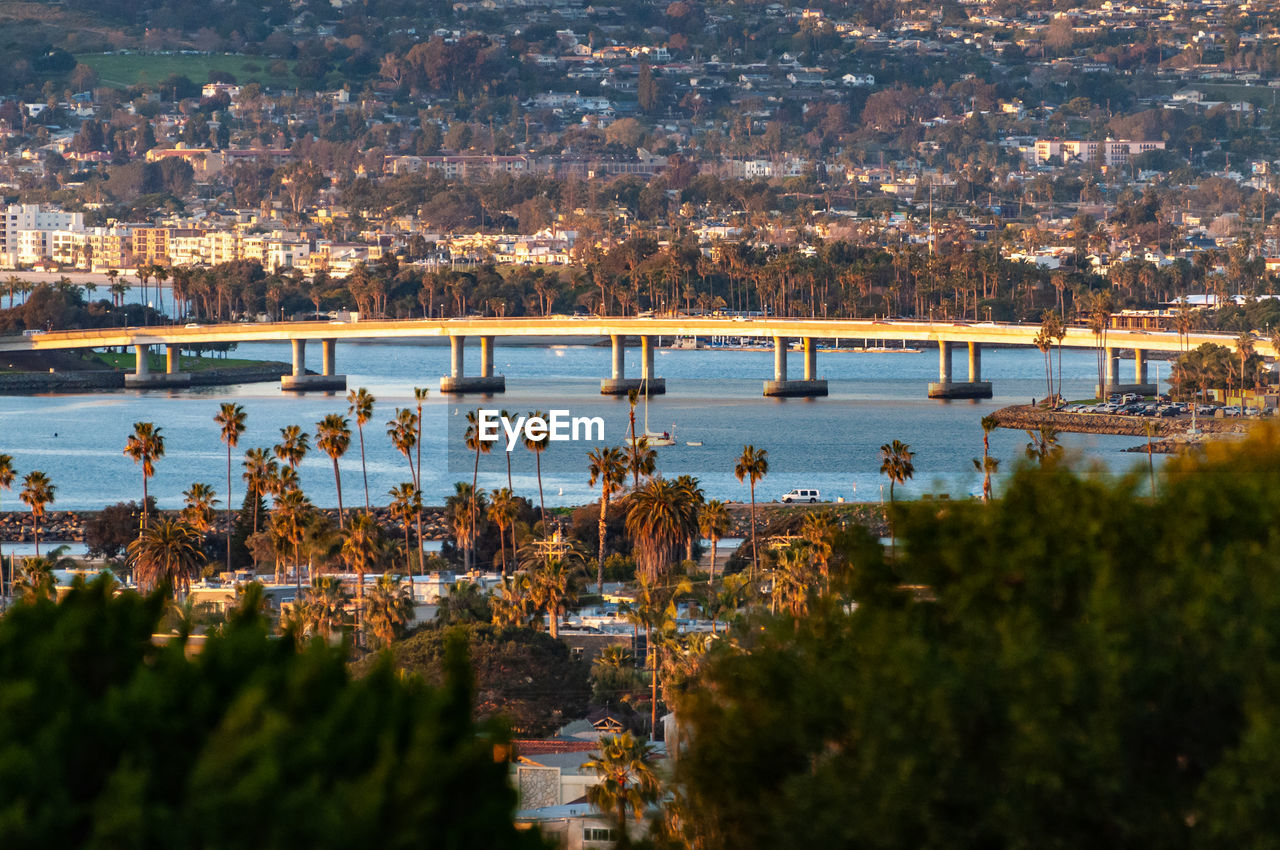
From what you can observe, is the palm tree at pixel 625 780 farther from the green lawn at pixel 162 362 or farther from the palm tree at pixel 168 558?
the green lawn at pixel 162 362

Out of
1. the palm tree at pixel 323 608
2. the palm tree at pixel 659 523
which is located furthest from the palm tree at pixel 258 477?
the palm tree at pixel 323 608

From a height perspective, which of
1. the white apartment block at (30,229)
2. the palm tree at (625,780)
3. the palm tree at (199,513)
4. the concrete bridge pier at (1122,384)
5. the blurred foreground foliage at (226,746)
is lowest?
the palm tree at (625,780)

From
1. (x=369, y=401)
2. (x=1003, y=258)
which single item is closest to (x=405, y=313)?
(x=1003, y=258)

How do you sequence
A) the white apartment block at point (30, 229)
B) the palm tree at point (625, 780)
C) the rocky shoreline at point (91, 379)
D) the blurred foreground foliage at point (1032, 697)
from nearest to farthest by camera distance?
1. the blurred foreground foliage at point (1032, 697)
2. the palm tree at point (625, 780)
3. the rocky shoreline at point (91, 379)
4. the white apartment block at point (30, 229)

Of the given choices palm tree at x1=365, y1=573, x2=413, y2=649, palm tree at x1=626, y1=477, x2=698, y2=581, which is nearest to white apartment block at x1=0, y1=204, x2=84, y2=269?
palm tree at x1=626, y1=477, x2=698, y2=581

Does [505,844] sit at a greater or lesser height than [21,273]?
lesser

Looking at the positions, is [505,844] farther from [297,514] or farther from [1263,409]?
[1263,409]

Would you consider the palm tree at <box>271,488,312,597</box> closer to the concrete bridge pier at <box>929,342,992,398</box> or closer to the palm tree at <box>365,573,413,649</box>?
the palm tree at <box>365,573,413,649</box>
